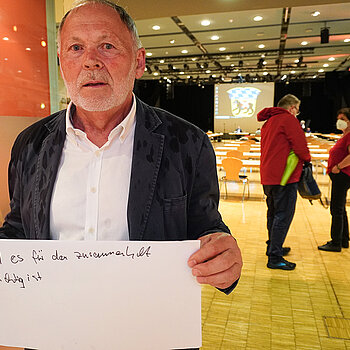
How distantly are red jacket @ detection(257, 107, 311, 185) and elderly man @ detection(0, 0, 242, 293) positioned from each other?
8.19ft

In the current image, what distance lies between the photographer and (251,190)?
7859 mm

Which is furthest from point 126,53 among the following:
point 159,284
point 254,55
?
point 254,55

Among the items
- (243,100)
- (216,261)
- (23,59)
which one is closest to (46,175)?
(216,261)

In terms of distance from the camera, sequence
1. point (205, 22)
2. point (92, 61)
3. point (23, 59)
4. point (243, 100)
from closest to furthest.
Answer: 1. point (92, 61)
2. point (23, 59)
3. point (205, 22)
4. point (243, 100)

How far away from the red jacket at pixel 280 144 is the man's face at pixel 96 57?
2648mm

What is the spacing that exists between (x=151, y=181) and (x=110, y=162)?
0.17m

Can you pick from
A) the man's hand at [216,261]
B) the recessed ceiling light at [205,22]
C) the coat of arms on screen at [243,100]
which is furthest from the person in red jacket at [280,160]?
the coat of arms on screen at [243,100]

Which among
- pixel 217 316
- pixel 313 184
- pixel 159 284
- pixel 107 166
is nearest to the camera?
pixel 159 284

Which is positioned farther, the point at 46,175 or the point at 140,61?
the point at 140,61

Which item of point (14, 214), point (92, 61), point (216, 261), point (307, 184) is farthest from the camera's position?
point (307, 184)

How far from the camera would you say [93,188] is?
108cm

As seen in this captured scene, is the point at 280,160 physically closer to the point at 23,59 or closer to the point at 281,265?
the point at 281,265

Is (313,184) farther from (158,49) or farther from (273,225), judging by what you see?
(158,49)

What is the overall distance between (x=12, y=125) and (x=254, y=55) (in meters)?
13.2
